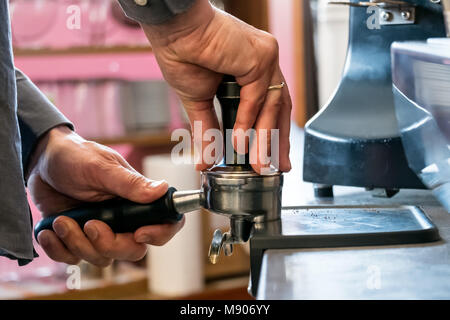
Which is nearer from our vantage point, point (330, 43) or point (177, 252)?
point (177, 252)

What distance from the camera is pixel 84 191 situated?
1.07 meters

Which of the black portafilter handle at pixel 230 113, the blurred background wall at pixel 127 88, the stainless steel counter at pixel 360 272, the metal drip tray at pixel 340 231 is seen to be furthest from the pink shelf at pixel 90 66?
the stainless steel counter at pixel 360 272

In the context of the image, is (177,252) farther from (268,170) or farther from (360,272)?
(360,272)

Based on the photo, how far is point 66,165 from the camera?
1.08m

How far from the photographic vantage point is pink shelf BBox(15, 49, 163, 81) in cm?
283

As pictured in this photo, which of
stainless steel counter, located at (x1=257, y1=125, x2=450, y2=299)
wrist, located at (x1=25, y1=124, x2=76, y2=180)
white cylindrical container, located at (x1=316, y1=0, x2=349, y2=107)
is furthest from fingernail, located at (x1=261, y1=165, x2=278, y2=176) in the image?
white cylindrical container, located at (x1=316, y1=0, x2=349, y2=107)

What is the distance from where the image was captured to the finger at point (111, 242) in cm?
97

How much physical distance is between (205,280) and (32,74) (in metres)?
1.14

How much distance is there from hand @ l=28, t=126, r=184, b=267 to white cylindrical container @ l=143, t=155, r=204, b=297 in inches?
66.2

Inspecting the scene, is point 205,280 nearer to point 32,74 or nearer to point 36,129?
point 32,74

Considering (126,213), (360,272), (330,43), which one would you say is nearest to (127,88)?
(330,43)

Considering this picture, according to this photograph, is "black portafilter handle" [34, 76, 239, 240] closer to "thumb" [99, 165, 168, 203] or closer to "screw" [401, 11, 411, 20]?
"thumb" [99, 165, 168, 203]

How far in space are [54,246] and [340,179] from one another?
44 cm
